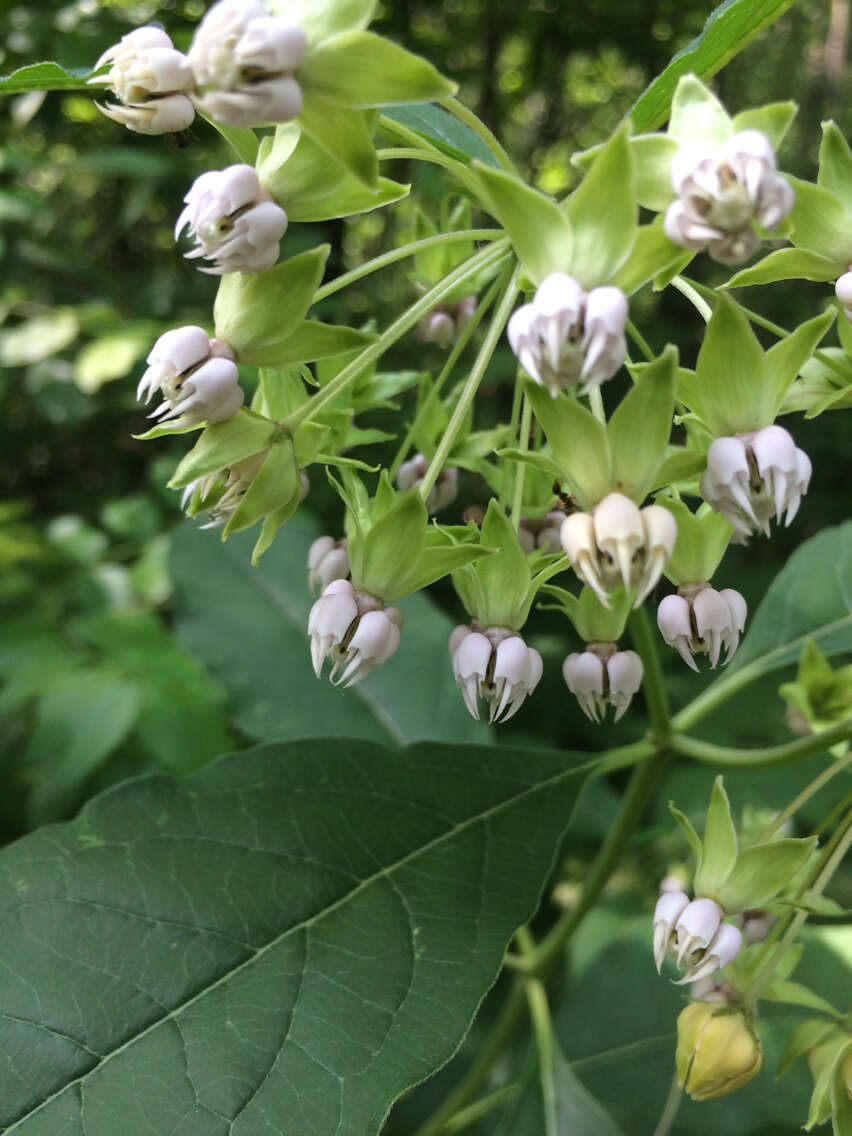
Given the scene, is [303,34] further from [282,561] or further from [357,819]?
[282,561]

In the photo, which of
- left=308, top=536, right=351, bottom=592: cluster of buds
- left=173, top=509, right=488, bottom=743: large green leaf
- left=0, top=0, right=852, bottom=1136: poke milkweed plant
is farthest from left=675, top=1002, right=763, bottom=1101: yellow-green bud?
left=173, top=509, right=488, bottom=743: large green leaf

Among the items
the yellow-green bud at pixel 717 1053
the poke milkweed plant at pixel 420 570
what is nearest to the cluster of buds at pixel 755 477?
the poke milkweed plant at pixel 420 570

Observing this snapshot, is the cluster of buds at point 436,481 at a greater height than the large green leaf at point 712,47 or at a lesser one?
lesser

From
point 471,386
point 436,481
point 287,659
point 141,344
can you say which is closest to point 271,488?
point 471,386

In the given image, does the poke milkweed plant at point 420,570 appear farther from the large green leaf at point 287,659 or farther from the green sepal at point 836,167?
the large green leaf at point 287,659

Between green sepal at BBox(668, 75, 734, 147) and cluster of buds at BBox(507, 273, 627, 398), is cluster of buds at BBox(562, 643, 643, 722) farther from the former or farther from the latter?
→ green sepal at BBox(668, 75, 734, 147)

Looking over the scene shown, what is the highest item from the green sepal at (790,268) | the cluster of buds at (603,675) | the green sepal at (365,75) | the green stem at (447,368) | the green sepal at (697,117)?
the green sepal at (365,75)

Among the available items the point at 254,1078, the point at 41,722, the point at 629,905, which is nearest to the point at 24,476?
the point at 41,722
